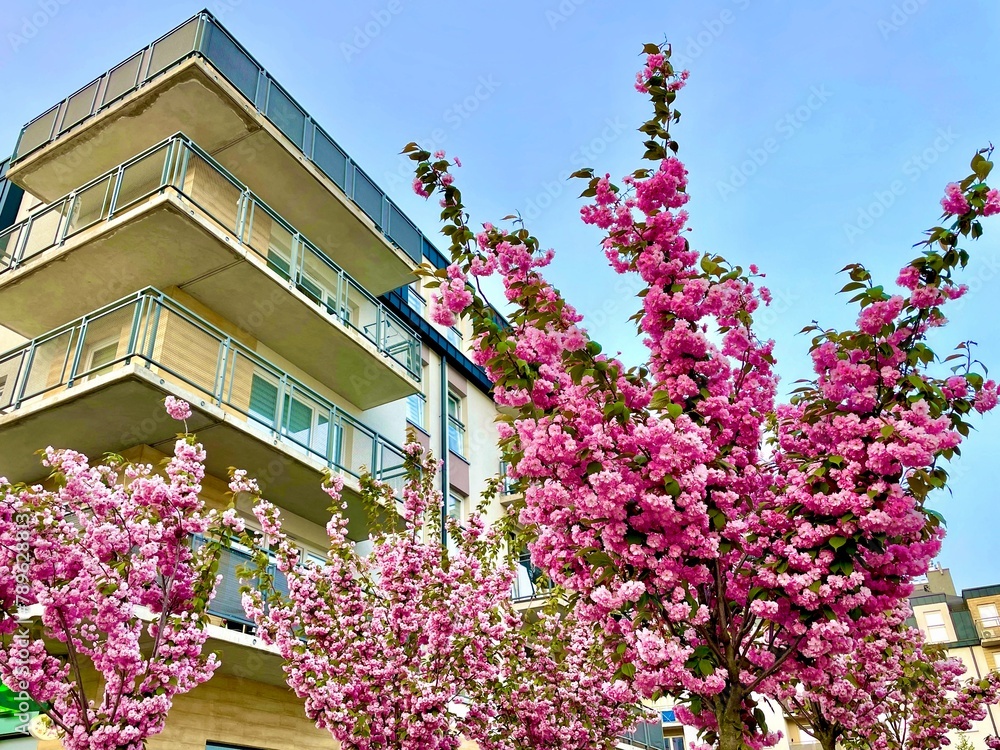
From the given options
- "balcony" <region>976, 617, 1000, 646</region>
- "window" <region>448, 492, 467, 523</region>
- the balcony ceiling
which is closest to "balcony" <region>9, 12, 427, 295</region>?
the balcony ceiling

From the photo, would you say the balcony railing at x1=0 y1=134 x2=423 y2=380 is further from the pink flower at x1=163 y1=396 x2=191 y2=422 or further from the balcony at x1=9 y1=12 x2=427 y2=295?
the pink flower at x1=163 y1=396 x2=191 y2=422

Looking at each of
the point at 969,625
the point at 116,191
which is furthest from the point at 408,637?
the point at 969,625

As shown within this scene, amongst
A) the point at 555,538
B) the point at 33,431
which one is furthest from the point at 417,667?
the point at 33,431

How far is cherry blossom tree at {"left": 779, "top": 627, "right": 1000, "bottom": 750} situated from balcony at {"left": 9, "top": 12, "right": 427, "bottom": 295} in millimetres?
12377

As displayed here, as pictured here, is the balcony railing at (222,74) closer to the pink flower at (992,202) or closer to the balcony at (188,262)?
the balcony at (188,262)

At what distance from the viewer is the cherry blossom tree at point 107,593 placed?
19.3 feet

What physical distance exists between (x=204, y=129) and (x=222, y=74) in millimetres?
1086

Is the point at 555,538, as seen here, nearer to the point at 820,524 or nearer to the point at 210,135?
the point at 820,524

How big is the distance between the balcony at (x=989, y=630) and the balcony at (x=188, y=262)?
45725 millimetres

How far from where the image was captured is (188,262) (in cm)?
1245

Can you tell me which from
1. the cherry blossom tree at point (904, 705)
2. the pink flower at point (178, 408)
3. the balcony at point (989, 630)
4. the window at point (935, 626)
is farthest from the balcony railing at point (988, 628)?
the pink flower at point (178, 408)

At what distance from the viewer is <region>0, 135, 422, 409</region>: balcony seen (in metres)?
12.0

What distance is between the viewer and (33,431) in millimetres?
11172

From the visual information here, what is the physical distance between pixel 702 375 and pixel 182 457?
179 inches
